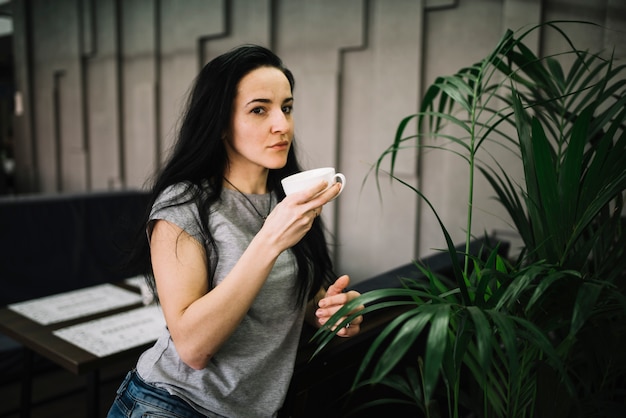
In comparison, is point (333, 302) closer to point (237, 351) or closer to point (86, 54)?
point (237, 351)

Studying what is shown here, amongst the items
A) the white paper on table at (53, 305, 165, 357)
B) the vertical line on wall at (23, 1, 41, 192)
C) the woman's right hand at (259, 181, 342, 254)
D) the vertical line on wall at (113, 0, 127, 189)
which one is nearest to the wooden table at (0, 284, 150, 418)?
the white paper on table at (53, 305, 165, 357)

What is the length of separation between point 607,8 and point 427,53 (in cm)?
87

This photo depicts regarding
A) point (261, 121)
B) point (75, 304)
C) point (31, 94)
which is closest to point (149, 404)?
point (261, 121)

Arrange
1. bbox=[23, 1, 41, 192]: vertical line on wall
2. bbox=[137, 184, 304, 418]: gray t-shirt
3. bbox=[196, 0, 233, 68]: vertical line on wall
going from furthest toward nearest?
1. bbox=[23, 1, 41, 192]: vertical line on wall
2. bbox=[196, 0, 233, 68]: vertical line on wall
3. bbox=[137, 184, 304, 418]: gray t-shirt

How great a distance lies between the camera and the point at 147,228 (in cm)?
102

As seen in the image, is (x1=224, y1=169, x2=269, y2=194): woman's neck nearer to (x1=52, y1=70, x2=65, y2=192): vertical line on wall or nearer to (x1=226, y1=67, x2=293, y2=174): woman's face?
(x1=226, y1=67, x2=293, y2=174): woman's face

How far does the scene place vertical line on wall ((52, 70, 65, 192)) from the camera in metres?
5.26

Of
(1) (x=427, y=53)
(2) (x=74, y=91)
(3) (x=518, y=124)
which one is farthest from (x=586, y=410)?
(2) (x=74, y=91)

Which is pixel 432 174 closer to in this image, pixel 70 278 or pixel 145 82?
pixel 70 278

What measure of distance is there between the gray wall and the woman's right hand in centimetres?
121

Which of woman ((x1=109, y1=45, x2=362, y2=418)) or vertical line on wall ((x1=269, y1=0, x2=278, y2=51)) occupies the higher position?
vertical line on wall ((x1=269, y1=0, x2=278, y2=51))

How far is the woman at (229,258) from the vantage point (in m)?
0.91

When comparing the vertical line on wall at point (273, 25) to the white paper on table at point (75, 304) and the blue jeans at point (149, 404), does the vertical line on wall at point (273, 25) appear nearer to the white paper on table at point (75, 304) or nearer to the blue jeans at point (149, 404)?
the white paper on table at point (75, 304)

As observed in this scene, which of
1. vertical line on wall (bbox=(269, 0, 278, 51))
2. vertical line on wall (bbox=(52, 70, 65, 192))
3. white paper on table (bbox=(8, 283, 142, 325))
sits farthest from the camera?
vertical line on wall (bbox=(52, 70, 65, 192))
